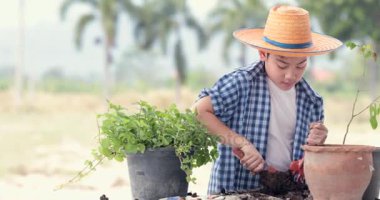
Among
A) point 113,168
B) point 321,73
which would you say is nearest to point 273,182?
point 113,168

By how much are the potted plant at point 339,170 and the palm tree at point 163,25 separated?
39.3 m

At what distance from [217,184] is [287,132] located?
42cm

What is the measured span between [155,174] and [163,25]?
41.7 m

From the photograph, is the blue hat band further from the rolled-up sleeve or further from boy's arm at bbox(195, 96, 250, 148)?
boy's arm at bbox(195, 96, 250, 148)

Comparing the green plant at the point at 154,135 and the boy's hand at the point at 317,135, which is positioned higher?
the green plant at the point at 154,135

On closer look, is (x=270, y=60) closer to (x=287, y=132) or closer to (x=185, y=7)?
(x=287, y=132)

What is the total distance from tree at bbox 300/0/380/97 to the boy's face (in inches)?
1379

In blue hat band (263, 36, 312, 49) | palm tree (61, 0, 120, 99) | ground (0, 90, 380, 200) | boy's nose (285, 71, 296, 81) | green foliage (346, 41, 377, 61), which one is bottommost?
boy's nose (285, 71, 296, 81)

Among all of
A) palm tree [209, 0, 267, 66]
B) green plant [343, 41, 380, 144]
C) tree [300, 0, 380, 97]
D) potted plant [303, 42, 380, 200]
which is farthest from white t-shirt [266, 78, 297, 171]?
palm tree [209, 0, 267, 66]

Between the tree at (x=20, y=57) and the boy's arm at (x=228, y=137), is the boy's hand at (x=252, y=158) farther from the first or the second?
the tree at (x=20, y=57)

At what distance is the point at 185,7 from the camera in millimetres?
45281

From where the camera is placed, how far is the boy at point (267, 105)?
11.3ft

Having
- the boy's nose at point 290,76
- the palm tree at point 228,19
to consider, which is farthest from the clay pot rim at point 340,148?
the palm tree at point 228,19

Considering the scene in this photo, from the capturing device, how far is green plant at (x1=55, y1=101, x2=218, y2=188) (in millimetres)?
3285
